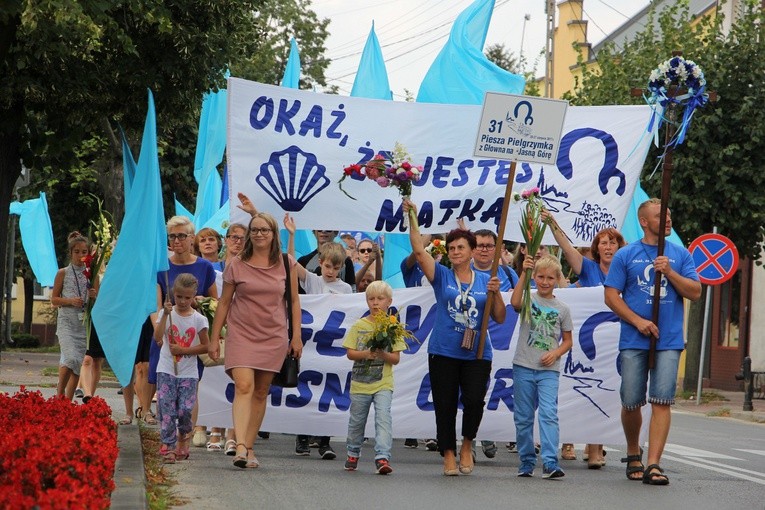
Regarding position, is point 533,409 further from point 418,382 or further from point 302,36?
point 302,36

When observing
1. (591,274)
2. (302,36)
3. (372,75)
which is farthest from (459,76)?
(302,36)

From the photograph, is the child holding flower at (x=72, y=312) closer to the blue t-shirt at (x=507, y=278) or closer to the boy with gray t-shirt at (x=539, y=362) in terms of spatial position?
the blue t-shirt at (x=507, y=278)

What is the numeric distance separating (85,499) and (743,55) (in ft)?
78.8

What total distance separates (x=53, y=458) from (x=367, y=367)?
4170mm

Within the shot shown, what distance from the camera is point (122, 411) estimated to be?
1523 centimetres

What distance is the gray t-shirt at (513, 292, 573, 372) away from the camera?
10.3m

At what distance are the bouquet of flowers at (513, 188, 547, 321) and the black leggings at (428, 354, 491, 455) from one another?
1.77 feet

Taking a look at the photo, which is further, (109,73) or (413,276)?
(109,73)

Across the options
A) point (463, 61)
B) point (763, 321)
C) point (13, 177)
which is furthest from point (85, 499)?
point (763, 321)

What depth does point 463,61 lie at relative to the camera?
16547mm

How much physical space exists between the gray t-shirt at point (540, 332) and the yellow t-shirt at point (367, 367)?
91 centimetres

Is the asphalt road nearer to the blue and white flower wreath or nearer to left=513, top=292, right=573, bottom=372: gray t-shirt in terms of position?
left=513, top=292, right=573, bottom=372: gray t-shirt

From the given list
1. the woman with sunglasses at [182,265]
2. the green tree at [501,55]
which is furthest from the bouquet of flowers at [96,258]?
the green tree at [501,55]

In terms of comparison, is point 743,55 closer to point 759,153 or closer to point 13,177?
point 759,153
